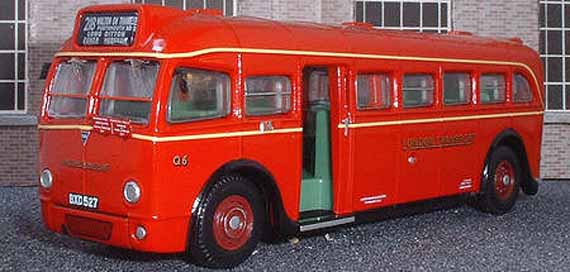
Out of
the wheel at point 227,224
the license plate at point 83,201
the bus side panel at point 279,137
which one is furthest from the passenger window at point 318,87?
the license plate at point 83,201

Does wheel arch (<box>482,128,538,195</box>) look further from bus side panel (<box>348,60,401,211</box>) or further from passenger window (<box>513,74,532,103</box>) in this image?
bus side panel (<box>348,60,401,211</box>)

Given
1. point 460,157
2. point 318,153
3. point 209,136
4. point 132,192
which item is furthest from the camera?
point 460,157

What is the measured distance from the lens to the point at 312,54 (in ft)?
31.1

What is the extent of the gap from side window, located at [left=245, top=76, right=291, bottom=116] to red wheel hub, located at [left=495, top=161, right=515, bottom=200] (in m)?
4.51

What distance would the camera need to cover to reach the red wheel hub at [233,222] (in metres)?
8.53

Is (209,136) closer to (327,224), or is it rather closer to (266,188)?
(266,188)

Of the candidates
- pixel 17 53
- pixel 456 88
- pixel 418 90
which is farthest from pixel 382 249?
pixel 17 53

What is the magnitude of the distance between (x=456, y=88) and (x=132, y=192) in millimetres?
5367

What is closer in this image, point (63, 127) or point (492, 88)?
point (63, 127)

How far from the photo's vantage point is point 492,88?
12172 mm

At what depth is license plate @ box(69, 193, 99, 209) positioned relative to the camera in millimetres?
8422

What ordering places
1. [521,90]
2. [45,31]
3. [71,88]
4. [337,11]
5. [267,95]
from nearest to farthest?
1. [71,88]
2. [267,95]
3. [521,90]
4. [45,31]
5. [337,11]

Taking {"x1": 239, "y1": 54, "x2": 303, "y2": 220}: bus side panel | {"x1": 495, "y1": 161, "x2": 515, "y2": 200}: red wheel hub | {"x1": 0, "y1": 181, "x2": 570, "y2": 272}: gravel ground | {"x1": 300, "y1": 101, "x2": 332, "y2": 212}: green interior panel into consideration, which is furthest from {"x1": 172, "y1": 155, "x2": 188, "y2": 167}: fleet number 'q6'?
{"x1": 495, "y1": 161, "x2": 515, "y2": 200}: red wheel hub

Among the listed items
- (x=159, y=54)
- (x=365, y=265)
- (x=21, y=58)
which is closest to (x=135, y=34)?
(x=159, y=54)
